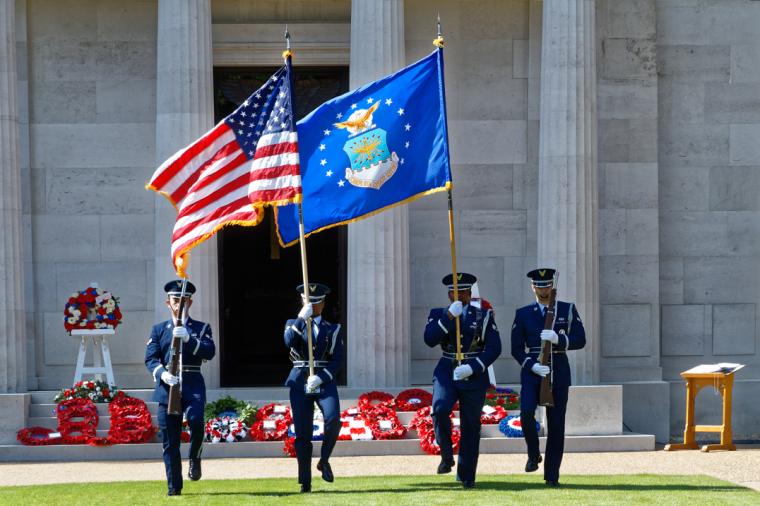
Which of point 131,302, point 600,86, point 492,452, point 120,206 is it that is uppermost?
point 600,86

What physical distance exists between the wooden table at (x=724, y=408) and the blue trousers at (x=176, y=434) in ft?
28.9

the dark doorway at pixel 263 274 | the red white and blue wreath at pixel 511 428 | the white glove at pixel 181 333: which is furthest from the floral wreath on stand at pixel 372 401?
the white glove at pixel 181 333

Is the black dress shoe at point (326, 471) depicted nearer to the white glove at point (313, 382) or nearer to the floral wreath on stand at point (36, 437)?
the white glove at point (313, 382)

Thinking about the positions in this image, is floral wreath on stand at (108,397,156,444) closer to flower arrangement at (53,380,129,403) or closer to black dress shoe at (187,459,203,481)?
flower arrangement at (53,380,129,403)

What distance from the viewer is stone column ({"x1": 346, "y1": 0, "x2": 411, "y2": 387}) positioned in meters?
23.5

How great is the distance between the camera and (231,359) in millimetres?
26484

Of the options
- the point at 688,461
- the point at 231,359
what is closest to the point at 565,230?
the point at 688,461

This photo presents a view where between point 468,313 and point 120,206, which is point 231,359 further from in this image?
point 468,313

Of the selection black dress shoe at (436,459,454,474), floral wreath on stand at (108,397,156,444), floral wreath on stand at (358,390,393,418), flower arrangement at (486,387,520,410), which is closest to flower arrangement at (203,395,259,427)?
floral wreath on stand at (108,397,156,444)

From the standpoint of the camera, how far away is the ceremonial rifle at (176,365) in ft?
52.7

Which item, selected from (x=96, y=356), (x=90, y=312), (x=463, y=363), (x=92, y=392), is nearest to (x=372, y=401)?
(x=92, y=392)

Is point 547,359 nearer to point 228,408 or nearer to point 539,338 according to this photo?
point 539,338

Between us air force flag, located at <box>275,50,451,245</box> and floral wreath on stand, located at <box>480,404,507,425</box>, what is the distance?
21.5 feet

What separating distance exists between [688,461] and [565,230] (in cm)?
510
